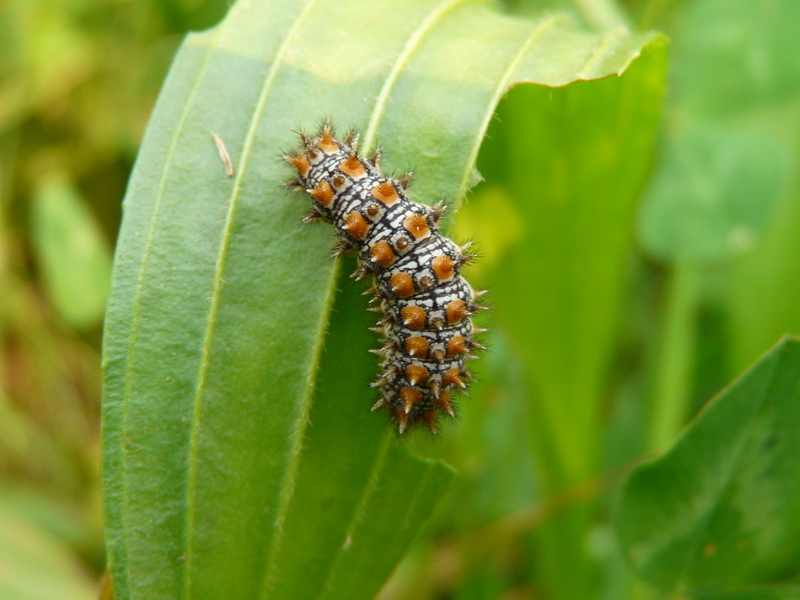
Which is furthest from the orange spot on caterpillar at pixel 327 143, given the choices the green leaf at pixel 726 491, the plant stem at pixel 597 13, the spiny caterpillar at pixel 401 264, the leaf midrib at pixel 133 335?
the plant stem at pixel 597 13

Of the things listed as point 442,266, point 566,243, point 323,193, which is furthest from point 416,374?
point 566,243

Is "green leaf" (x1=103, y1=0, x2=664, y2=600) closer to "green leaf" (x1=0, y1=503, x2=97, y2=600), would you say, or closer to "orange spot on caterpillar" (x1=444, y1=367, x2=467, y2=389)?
"orange spot on caterpillar" (x1=444, y1=367, x2=467, y2=389)

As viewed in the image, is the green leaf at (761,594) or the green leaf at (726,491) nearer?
the green leaf at (726,491)

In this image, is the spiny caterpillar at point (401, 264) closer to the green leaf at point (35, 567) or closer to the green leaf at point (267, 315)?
the green leaf at point (267, 315)

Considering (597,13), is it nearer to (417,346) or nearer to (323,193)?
(323,193)

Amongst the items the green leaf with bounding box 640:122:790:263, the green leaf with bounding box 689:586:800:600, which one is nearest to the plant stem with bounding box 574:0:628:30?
the green leaf with bounding box 640:122:790:263

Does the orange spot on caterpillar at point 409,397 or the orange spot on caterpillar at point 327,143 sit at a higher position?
the orange spot on caterpillar at point 327,143

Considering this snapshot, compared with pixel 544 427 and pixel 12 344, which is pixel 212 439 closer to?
pixel 544 427
